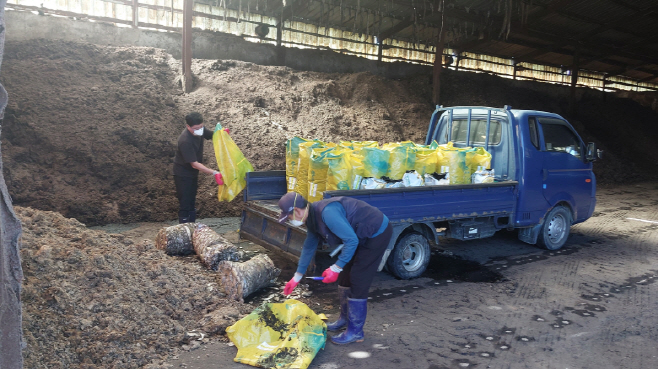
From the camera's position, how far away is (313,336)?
385 centimetres

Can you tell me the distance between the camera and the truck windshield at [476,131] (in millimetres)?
6824

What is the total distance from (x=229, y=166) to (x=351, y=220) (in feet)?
10.0

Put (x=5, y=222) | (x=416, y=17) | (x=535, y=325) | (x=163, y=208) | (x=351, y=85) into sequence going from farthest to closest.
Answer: (x=416, y=17) → (x=351, y=85) → (x=163, y=208) → (x=535, y=325) → (x=5, y=222)

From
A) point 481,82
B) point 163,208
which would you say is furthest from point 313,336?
point 481,82

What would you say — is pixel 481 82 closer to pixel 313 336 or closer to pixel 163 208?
pixel 163 208

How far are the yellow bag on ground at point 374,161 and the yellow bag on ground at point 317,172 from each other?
17.2 inches

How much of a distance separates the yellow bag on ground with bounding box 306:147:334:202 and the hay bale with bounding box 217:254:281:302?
1.01 m

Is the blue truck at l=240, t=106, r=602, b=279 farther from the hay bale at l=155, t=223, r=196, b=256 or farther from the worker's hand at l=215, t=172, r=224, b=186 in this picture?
the hay bale at l=155, t=223, r=196, b=256

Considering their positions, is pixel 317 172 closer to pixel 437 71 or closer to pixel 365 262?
pixel 365 262

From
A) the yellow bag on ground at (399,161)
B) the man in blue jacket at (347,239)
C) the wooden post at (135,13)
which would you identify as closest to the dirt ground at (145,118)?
the wooden post at (135,13)

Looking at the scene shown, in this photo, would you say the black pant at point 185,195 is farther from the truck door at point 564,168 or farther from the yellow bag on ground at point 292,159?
the truck door at point 564,168

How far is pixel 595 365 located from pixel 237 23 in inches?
594

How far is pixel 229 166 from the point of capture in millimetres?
6508

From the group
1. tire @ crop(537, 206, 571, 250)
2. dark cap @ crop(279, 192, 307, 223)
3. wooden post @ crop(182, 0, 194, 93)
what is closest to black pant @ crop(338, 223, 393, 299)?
dark cap @ crop(279, 192, 307, 223)
